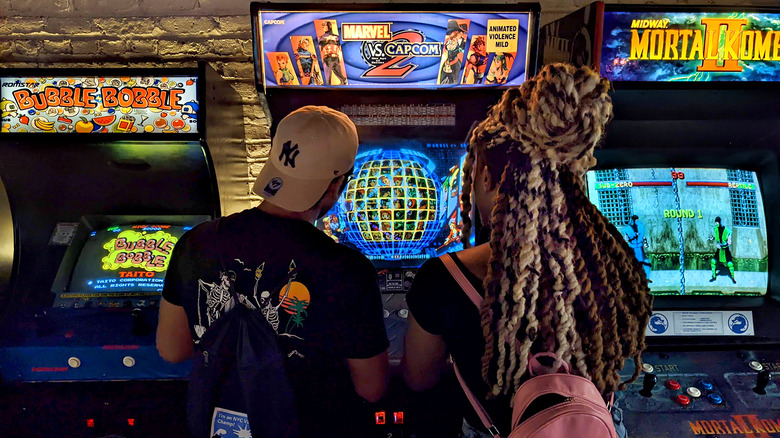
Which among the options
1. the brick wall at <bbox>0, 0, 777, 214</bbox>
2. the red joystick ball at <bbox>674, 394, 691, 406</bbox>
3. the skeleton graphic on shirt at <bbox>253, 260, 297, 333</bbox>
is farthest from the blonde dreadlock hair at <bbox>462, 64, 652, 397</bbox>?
the brick wall at <bbox>0, 0, 777, 214</bbox>

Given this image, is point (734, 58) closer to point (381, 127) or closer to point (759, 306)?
point (759, 306)

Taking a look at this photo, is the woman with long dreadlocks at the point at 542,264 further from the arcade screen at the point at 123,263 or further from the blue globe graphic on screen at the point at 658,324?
the arcade screen at the point at 123,263

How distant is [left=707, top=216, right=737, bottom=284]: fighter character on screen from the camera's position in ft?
6.07

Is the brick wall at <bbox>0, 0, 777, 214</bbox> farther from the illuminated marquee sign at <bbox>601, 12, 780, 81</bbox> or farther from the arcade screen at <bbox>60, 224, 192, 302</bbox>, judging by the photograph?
the illuminated marquee sign at <bbox>601, 12, 780, 81</bbox>

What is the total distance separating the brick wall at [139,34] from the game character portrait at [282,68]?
3.19 ft

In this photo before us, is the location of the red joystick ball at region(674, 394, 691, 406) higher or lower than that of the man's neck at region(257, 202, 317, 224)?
lower

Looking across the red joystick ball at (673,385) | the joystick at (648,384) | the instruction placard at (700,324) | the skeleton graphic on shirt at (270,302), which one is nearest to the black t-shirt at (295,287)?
the skeleton graphic on shirt at (270,302)

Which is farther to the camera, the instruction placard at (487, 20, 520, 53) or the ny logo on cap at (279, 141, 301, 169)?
the instruction placard at (487, 20, 520, 53)

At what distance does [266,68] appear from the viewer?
1.80 meters

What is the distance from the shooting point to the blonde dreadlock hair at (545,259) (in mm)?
1018

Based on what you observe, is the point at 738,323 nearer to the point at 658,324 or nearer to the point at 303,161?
the point at 658,324

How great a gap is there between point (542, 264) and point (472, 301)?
17 cm

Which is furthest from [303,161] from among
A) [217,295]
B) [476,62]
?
[476,62]

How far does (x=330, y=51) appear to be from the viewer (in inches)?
70.6
